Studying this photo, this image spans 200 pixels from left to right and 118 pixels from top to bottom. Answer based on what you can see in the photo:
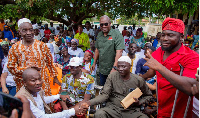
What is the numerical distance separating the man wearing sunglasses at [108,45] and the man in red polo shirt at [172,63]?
1.37 m

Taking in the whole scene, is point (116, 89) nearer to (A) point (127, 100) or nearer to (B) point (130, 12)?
(A) point (127, 100)

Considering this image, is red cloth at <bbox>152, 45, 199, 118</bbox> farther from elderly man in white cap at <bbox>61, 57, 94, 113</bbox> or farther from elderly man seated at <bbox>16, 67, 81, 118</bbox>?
elderly man in white cap at <bbox>61, 57, 94, 113</bbox>

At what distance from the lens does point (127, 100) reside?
103 inches

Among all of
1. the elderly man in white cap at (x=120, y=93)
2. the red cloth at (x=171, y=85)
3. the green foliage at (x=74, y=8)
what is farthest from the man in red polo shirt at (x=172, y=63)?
the green foliage at (x=74, y=8)

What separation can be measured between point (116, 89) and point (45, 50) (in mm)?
1325

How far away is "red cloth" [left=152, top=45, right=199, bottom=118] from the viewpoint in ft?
5.76

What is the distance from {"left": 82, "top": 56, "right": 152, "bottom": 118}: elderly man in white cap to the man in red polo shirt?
2.41 feet

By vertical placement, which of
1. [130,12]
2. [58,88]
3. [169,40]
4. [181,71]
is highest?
[130,12]

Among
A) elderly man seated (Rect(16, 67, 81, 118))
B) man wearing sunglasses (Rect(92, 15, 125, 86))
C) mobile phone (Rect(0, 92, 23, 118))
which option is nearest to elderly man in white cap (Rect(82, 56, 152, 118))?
man wearing sunglasses (Rect(92, 15, 125, 86))

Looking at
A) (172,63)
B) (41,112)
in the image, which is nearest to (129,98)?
(172,63)

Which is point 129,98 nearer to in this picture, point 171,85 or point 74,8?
point 171,85

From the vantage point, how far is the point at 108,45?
11.6 ft

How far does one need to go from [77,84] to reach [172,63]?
1721mm

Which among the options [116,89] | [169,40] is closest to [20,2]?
[116,89]
